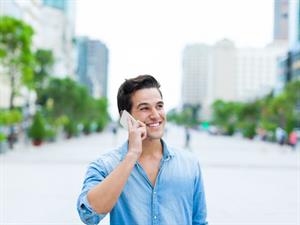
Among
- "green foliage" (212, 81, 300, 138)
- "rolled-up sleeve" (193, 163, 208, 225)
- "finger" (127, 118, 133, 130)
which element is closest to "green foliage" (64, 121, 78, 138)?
"green foliage" (212, 81, 300, 138)

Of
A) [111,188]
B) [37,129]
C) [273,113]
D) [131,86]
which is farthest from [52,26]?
[111,188]

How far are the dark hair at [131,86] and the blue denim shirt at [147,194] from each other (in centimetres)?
22

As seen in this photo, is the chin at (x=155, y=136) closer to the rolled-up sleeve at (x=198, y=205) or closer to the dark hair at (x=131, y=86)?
the dark hair at (x=131, y=86)

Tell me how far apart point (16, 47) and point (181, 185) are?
28.0 m

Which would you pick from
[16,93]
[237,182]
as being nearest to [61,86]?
[16,93]

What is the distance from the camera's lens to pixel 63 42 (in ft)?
383

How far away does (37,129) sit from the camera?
113 feet

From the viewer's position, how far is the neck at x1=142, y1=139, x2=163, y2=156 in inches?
113

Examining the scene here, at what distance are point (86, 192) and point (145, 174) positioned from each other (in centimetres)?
30

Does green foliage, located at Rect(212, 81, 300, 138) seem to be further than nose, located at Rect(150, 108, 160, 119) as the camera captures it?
Yes

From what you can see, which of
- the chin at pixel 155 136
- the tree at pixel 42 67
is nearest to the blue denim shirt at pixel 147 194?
the chin at pixel 155 136

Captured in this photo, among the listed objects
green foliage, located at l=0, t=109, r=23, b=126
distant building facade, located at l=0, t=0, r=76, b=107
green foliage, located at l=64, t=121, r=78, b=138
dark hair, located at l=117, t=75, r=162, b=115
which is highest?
distant building facade, located at l=0, t=0, r=76, b=107

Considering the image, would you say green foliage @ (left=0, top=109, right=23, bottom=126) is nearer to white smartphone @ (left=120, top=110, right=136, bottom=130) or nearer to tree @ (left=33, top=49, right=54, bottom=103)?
white smartphone @ (left=120, top=110, right=136, bottom=130)

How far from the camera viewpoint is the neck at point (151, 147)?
9.39ft
